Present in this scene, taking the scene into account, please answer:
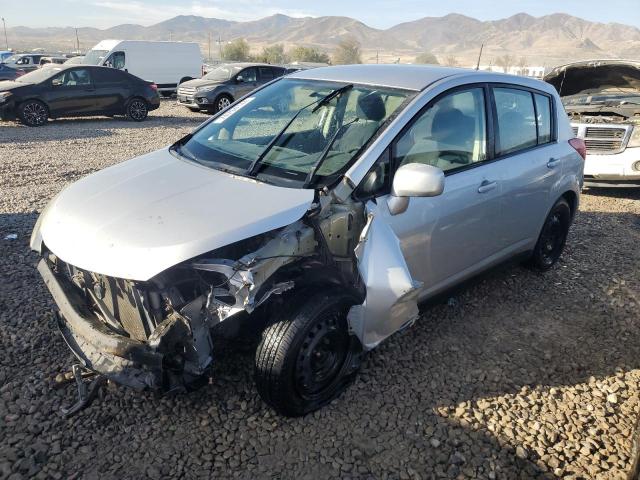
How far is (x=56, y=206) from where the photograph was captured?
2.95m

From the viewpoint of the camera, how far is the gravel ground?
2561 millimetres

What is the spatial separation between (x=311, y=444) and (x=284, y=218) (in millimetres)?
1196

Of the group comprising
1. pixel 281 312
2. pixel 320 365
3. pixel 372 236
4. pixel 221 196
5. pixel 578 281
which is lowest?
pixel 578 281

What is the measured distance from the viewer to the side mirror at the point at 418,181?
270 centimetres

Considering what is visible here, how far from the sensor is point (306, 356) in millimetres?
2715

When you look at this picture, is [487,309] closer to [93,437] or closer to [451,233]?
[451,233]

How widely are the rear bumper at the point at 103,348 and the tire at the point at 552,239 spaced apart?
11.4 feet

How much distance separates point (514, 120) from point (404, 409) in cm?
236

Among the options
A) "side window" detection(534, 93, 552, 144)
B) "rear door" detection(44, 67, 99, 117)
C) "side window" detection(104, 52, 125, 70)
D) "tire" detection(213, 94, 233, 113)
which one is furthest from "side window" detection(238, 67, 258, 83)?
"side window" detection(534, 93, 552, 144)

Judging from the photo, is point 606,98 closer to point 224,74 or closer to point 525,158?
point 525,158

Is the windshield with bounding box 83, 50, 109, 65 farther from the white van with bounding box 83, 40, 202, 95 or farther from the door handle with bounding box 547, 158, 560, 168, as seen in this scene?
the door handle with bounding box 547, 158, 560, 168

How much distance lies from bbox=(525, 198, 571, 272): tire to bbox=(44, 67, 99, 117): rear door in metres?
12.5

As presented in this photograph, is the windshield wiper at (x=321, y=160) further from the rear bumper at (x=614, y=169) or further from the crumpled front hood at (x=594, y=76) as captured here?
the crumpled front hood at (x=594, y=76)

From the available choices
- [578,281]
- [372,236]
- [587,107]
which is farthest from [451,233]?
[587,107]
